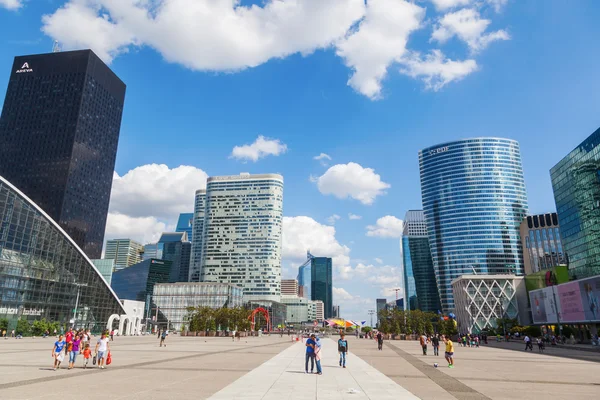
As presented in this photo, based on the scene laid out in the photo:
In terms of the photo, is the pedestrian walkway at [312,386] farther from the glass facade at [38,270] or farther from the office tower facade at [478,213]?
the office tower facade at [478,213]

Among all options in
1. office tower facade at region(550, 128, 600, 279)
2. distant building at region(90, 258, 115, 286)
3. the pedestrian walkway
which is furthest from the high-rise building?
office tower facade at region(550, 128, 600, 279)

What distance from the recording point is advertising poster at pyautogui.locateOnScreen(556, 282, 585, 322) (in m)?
75.8

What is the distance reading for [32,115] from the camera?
18112 centimetres

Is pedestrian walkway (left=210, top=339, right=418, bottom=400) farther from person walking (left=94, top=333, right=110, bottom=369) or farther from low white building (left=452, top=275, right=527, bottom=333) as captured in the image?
low white building (left=452, top=275, right=527, bottom=333)

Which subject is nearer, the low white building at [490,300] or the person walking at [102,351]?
the person walking at [102,351]

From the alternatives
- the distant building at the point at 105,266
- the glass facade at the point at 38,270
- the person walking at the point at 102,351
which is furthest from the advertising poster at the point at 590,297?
the distant building at the point at 105,266

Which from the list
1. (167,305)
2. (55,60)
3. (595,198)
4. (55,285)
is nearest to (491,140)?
(595,198)

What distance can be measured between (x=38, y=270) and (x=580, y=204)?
128 metres

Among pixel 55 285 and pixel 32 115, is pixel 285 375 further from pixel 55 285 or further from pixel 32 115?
pixel 32 115

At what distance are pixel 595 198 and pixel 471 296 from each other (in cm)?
6198

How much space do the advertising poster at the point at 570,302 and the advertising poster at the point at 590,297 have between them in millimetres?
1344

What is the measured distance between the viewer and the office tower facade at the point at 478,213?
18450cm

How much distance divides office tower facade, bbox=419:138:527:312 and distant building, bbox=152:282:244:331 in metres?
109

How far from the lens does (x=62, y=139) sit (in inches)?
6939
